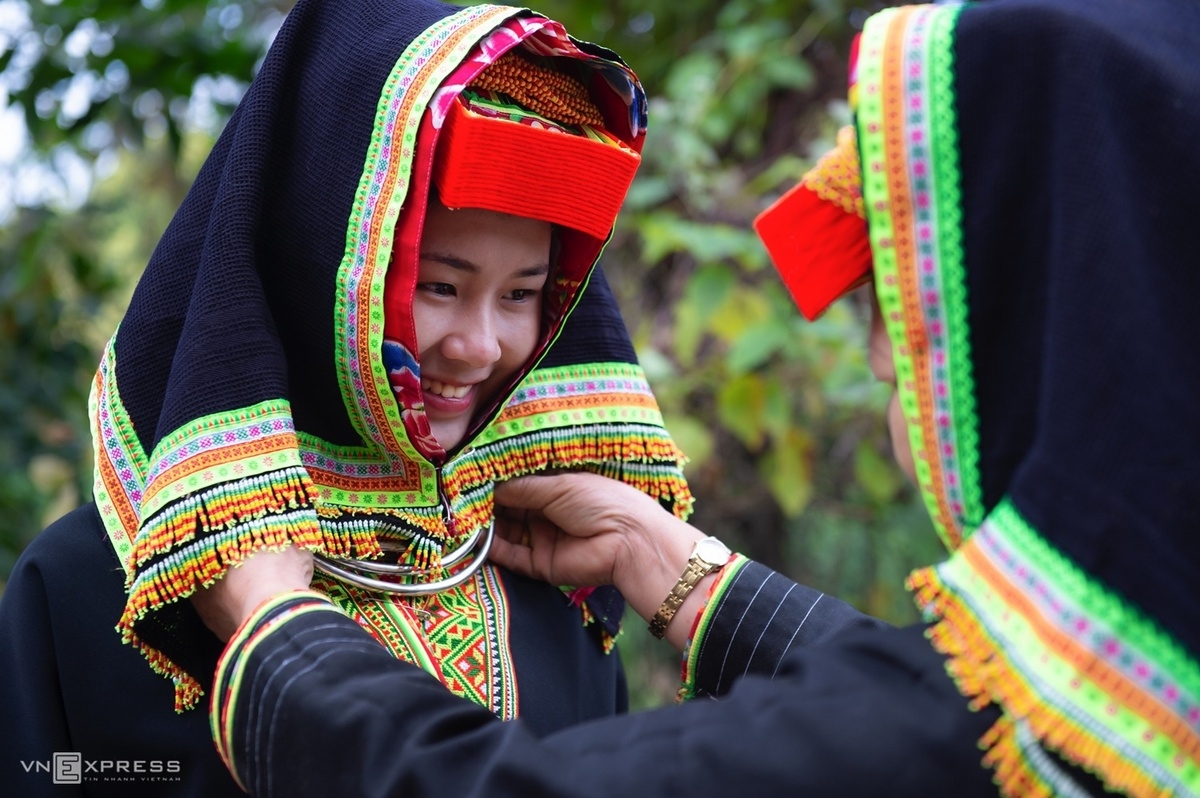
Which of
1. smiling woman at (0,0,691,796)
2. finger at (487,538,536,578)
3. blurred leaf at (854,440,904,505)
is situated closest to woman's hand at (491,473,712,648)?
finger at (487,538,536,578)

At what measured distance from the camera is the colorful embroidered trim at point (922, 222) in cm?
118

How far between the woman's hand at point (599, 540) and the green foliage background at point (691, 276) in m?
1.40

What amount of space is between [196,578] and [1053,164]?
1123 millimetres

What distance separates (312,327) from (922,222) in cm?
93

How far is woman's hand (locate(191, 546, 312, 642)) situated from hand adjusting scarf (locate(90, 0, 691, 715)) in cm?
2

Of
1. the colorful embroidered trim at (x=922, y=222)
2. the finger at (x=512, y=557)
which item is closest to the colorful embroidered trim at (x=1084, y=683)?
the colorful embroidered trim at (x=922, y=222)

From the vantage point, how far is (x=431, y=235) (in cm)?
175

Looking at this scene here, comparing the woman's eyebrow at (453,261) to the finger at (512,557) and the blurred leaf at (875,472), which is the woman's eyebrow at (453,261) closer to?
the finger at (512,557)

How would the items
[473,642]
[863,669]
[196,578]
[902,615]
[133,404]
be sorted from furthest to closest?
[902,615]
[473,642]
[133,404]
[196,578]
[863,669]

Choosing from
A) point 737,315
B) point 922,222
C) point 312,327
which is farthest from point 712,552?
point 737,315

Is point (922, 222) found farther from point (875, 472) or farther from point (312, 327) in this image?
point (875, 472)

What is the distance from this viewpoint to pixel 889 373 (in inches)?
53.6

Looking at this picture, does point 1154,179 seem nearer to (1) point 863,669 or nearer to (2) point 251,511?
(1) point 863,669

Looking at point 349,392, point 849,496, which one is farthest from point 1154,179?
point 849,496
